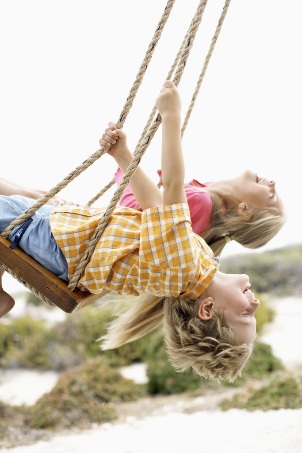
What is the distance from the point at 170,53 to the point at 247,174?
455 centimetres

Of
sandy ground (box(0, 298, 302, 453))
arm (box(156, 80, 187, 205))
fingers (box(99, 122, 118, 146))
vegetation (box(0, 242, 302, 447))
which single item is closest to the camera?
arm (box(156, 80, 187, 205))

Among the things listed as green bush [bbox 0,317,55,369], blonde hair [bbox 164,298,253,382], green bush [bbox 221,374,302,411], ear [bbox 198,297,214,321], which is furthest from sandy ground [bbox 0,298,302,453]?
ear [bbox 198,297,214,321]

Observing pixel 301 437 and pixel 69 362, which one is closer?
pixel 301 437

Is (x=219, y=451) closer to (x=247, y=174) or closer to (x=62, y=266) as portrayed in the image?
Result: (x=247, y=174)

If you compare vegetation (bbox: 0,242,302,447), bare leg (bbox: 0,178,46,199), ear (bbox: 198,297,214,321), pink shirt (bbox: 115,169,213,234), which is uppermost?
pink shirt (bbox: 115,169,213,234)

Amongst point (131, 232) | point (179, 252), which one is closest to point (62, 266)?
point (131, 232)

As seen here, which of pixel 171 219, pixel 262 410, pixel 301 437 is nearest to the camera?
pixel 171 219

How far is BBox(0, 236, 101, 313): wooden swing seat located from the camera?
5.47ft

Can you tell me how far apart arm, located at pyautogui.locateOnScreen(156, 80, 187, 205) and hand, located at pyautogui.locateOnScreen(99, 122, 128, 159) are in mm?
142

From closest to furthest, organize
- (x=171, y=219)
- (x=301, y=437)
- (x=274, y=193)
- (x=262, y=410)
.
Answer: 1. (x=171, y=219)
2. (x=274, y=193)
3. (x=301, y=437)
4. (x=262, y=410)

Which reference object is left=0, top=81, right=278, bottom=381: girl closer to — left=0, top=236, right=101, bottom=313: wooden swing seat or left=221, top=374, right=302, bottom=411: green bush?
left=0, top=236, right=101, bottom=313: wooden swing seat

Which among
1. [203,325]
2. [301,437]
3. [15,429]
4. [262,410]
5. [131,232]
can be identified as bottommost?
[15,429]

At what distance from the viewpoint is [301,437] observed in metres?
3.03

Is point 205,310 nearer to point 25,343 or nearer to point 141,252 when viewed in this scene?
point 141,252
